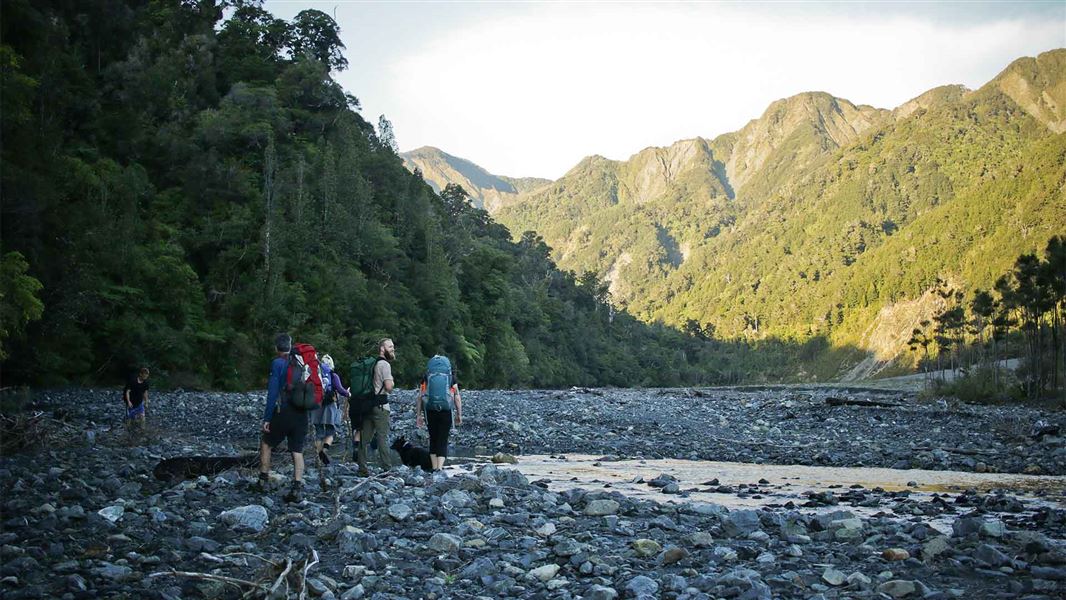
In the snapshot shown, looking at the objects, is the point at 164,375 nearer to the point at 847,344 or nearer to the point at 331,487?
the point at 331,487

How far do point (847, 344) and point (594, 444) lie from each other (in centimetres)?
17394

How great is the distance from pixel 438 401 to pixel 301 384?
3336 mm

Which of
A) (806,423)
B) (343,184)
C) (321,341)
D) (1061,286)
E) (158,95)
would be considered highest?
(158,95)

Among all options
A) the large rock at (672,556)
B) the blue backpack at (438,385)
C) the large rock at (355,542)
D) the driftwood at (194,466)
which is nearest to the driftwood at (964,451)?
the blue backpack at (438,385)

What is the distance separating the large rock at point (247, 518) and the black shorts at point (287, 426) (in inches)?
59.5

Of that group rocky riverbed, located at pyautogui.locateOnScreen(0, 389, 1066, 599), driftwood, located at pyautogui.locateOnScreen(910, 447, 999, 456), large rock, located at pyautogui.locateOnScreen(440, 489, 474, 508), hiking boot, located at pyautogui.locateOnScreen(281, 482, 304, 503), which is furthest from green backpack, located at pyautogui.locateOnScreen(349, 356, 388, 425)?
driftwood, located at pyautogui.locateOnScreen(910, 447, 999, 456)

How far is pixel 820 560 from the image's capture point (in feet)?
24.8

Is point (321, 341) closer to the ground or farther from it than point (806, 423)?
farther from it

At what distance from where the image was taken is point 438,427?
1355cm

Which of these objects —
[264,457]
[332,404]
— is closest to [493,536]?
[264,457]

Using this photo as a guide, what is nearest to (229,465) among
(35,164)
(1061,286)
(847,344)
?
(35,164)

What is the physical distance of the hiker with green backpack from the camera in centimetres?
1300

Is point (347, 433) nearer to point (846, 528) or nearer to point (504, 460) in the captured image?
point (504, 460)

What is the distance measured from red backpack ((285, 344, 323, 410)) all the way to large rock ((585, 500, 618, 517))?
3825mm
